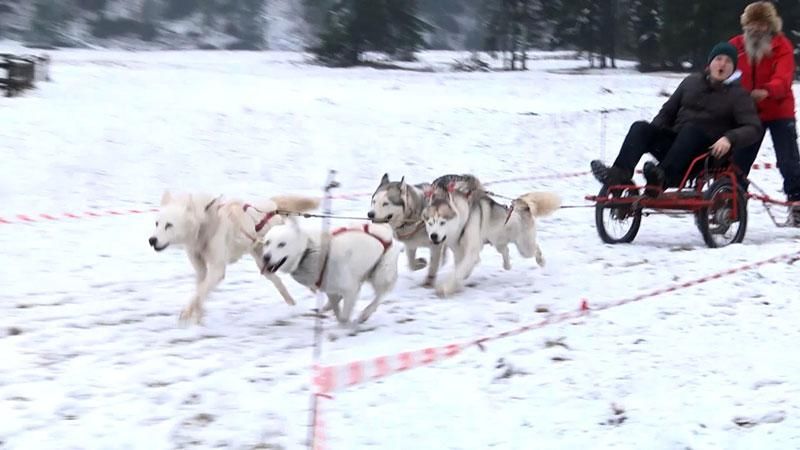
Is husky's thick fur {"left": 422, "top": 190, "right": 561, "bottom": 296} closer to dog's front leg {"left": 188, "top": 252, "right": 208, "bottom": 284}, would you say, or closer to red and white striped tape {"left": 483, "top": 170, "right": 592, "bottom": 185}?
dog's front leg {"left": 188, "top": 252, "right": 208, "bottom": 284}

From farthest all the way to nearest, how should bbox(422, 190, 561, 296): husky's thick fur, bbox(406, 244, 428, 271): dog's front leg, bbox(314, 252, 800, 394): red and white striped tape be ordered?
bbox(406, 244, 428, 271): dog's front leg
bbox(422, 190, 561, 296): husky's thick fur
bbox(314, 252, 800, 394): red and white striped tape

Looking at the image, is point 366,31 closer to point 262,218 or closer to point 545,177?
point 545,177

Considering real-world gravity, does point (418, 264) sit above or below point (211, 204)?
below

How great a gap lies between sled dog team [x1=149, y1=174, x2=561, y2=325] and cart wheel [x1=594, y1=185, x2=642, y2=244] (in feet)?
3.55

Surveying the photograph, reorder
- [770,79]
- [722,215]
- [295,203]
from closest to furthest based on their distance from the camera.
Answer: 1. [295,203]
2. [722,215]
3. [770,79]

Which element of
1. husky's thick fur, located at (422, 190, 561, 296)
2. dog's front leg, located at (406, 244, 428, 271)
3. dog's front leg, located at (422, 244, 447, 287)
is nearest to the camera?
husky's thick fur, located at (422, 190, 561, 296)

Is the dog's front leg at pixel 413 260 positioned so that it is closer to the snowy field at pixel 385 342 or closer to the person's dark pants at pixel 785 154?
the snowy field at pixel 385 342

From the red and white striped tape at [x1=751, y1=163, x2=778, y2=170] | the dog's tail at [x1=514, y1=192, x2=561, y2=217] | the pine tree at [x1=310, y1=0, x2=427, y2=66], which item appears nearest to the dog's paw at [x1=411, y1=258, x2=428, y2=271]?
the dog's tail at [x1=514, y1=192, x2=561, y2=217]

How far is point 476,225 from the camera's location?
7.00 meters

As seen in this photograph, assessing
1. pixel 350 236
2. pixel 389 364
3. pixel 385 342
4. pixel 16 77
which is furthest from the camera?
pixel 16 77

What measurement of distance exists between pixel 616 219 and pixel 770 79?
77.6 inches

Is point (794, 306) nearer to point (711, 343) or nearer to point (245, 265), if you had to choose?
point (711, 343)

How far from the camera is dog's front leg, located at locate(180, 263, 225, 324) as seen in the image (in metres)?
5.90

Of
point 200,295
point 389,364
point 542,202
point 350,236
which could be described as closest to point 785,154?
point 542,202
